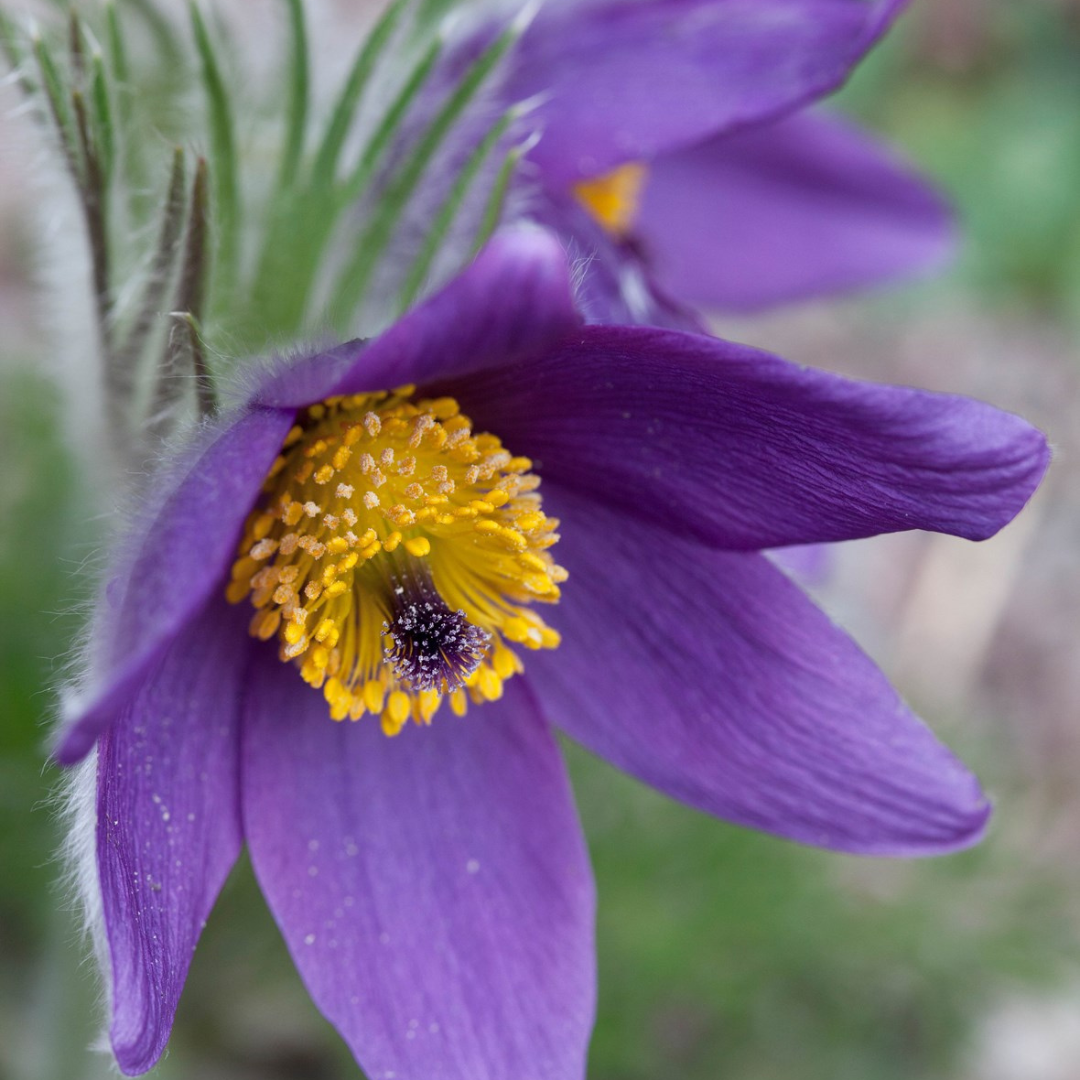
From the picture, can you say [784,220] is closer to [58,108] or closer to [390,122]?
[390,122]

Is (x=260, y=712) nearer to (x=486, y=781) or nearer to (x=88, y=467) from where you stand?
(x=486, y=781)

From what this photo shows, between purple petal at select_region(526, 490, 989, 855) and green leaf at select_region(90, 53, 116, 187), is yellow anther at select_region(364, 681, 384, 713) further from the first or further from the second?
green leaf at select_region(90, 53, 116, 187)

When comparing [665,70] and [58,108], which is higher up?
[58,108]

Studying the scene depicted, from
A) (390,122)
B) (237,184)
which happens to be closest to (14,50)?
(237,184)

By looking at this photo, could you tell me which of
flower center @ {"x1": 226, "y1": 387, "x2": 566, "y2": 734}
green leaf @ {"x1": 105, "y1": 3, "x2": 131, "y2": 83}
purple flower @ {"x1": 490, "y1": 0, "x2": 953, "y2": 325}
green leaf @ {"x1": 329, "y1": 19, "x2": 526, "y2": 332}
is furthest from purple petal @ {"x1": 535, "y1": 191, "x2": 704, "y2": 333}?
green leaf @ {"x1": 105, "y1": 3, "x2": 131, "y2": 83}

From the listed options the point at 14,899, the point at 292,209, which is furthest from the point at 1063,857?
the point at 292,209

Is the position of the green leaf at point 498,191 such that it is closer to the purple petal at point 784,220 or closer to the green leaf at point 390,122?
the green leaf at point 390,122
